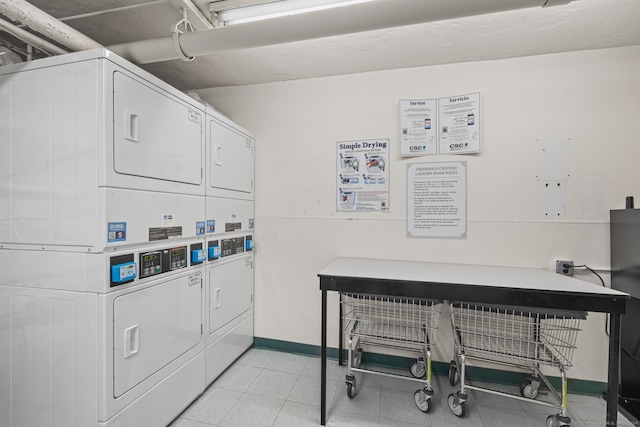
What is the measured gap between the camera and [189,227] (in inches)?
73.3

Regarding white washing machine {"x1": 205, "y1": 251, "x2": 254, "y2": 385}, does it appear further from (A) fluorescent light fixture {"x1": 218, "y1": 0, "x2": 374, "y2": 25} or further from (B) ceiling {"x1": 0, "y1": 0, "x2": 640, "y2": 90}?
(A) fluorescent light fixture {"x1": 218, "y1": 0, "x2": 374, "y2": 25}

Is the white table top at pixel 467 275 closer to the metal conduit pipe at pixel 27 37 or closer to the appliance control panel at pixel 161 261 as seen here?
the appliance control panel at pixel 161 261

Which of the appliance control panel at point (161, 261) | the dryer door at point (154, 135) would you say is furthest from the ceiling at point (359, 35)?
the appliance control panel at point (161, 261)

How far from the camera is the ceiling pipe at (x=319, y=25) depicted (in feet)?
4.57

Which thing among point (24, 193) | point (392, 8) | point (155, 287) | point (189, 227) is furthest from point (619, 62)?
point (24, 193)

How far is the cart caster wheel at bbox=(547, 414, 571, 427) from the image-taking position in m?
1.63

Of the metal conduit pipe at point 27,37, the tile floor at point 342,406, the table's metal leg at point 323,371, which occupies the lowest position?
the tile floor at point 342,406

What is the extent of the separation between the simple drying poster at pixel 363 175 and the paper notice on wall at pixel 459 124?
0.49 m

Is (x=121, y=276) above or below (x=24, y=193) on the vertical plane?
below

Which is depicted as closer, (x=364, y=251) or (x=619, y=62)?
(x=619, y=62)

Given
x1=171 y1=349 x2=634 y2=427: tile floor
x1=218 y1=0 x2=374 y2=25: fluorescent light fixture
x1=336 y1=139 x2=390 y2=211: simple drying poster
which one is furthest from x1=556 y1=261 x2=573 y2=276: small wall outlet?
x1=218 y1=0 x2=374 y2=25: fluorescent light fixture

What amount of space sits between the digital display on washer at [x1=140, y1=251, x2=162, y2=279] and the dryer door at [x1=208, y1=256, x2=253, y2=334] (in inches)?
20.8

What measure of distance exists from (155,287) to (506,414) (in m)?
2.47

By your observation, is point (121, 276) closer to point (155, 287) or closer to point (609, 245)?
point (155, 287)
